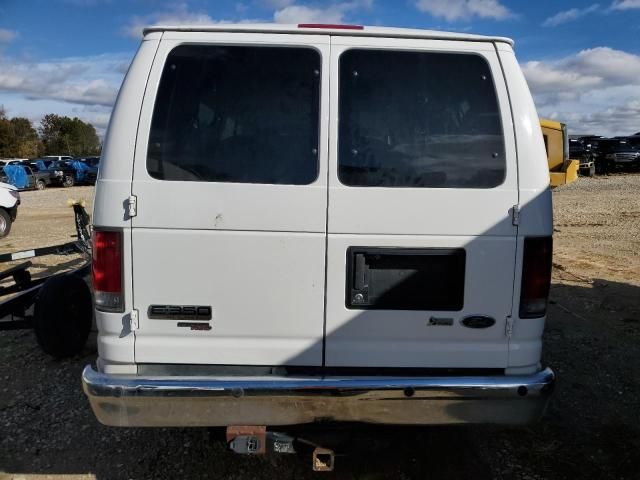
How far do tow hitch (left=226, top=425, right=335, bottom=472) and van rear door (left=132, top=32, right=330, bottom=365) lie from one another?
1.06 ft

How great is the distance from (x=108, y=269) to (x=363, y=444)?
1.52m

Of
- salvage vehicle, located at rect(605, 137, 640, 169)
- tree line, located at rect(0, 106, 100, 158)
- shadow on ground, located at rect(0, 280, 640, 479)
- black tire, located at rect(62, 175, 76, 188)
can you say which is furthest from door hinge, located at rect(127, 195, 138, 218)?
tree line, located at rect(0, 106, 100, 158)

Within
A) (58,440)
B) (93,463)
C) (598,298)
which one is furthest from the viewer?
(598,298)

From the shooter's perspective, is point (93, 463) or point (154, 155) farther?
point (93, 463)

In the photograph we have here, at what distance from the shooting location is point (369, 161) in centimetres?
255

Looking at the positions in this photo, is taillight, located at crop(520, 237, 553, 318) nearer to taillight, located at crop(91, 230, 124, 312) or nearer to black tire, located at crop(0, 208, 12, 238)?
taillight, located at crop(91, 230, 124, 312)

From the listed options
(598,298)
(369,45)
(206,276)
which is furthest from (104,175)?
(598,298)

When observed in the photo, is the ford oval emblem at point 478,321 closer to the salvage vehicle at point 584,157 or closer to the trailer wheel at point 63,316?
the trailer wheel at point 63,316

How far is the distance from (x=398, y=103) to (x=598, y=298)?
5.51 metres

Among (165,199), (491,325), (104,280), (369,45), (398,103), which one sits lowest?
(491,325)

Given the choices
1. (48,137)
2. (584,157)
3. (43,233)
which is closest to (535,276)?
(43,233)

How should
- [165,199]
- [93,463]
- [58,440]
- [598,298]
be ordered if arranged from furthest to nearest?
[598,298]
[58,440]
[93,463]
[165,199]

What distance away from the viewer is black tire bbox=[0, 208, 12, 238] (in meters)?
12.5

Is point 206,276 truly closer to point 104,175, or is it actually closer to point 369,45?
point 104,175
